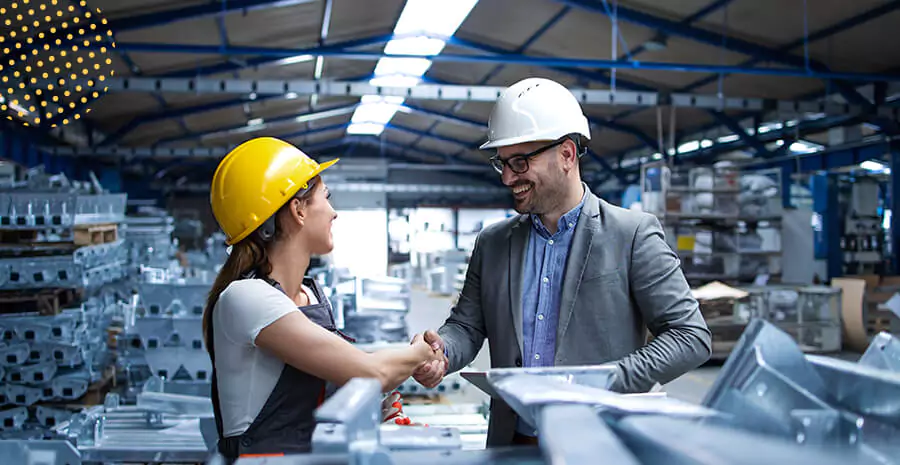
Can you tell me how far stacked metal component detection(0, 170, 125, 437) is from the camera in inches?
225

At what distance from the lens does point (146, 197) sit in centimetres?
2173

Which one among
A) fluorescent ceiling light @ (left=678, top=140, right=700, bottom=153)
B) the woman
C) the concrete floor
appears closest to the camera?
the woman

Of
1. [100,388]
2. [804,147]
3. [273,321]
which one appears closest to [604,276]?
[273,321]

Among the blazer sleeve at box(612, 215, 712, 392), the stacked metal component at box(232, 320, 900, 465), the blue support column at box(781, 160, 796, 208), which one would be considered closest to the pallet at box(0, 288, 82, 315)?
the blazer sleeve at box(612, 215, 712, 392)

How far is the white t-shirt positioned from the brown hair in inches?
5.1

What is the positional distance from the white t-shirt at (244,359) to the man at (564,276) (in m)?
0.64

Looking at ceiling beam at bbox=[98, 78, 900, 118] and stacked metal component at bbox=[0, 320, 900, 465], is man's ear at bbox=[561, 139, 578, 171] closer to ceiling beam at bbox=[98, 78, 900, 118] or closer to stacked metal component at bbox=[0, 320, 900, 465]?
stacked metal component at bbox=[0, 320, 900, 465]

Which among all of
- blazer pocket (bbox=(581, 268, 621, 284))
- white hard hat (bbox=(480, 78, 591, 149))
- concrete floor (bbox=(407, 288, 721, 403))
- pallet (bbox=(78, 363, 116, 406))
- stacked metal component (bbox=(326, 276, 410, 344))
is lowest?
concrete floor (bbox=(407, 288, 721, 403))

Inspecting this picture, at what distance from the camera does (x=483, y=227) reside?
5.73 metres

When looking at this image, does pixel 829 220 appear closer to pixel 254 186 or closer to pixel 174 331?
pixel 174 331

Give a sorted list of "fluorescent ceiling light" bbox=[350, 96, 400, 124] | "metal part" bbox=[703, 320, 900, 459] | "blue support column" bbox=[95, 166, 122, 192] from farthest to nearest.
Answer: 1. "blue support column" bbox=[95, 166, 122, 192]
2. "fluorescent ceiling light" bbox=[350, 96, 400, 124]
3. "metal part" bbox=[703, 320, 900, 459]

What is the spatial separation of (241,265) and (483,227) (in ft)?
12.5

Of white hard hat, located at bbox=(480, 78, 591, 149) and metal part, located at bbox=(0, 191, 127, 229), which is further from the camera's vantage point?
metal part, located at bbox=(0, 191, 127, 229)

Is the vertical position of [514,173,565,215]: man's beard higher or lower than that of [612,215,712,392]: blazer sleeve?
higher
